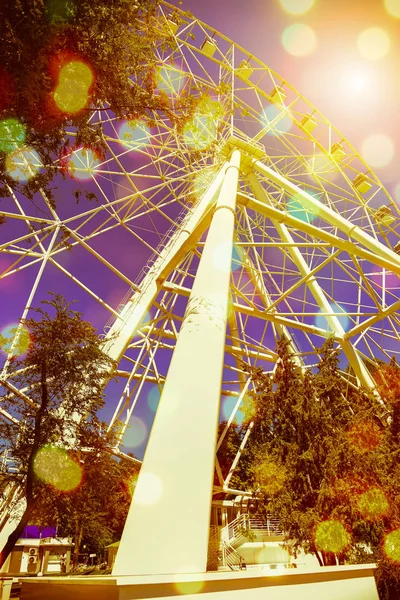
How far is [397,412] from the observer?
10.4 metres

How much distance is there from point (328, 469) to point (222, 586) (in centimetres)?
607

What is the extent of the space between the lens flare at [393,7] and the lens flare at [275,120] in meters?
5.77

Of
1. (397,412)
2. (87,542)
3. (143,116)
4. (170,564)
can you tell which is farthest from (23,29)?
(87,542)

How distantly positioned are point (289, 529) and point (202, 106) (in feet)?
28.4

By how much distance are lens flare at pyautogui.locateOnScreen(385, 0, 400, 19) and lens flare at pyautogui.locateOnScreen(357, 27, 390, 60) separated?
0.55m

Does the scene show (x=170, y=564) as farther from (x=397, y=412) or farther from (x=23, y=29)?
(x=397, y=412)

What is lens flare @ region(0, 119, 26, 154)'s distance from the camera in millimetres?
4543

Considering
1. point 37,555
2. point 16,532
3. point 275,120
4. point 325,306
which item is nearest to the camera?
point 16,532

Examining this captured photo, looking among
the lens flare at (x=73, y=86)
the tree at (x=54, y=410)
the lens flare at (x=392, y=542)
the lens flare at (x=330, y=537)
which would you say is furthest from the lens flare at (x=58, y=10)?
the lens flare at (x=392, y=542)

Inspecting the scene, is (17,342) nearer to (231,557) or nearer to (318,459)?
(318,459)

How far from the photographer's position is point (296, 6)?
10.9 meters

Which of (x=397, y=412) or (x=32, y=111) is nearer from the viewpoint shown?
(x=32, y=111)

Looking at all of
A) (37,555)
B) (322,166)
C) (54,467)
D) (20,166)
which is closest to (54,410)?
(54,467)

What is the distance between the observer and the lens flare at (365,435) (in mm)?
9117
